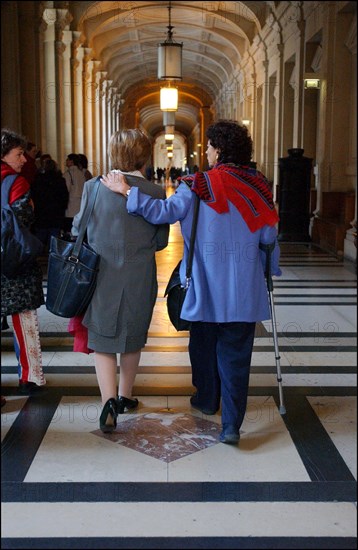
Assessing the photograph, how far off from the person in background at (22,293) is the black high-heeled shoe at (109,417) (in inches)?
31.1

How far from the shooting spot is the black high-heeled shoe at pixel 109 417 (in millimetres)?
3533

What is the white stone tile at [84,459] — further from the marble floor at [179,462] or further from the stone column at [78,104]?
the stone column at [78,104]

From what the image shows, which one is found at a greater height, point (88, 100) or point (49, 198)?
point (88, 100)

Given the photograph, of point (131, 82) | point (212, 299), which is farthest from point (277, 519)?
point (131, 82)

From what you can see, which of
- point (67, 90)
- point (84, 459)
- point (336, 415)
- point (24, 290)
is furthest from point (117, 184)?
point (67, 90)

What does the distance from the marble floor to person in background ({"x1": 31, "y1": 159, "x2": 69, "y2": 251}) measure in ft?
14.2

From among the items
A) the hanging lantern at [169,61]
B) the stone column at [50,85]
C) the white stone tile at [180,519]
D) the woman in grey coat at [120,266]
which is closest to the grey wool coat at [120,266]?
the woman in grey coat at [120,266]

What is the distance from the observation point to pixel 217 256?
3.33m

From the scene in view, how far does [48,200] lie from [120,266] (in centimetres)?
599

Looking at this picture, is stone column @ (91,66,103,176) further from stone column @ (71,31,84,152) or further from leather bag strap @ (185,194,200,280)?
leather bag strap @ (185,194,200,280)

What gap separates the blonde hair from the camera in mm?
3455

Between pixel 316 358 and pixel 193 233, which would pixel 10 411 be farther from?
pixel 316 358

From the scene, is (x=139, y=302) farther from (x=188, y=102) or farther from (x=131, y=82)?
(x=188, y=102)

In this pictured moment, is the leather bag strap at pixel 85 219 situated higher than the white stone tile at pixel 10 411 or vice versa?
the leather bag strap at pixel 85 219
